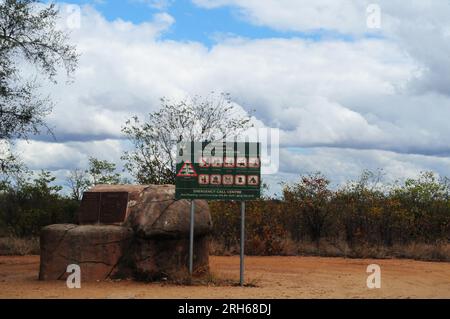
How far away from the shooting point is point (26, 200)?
26719 mm

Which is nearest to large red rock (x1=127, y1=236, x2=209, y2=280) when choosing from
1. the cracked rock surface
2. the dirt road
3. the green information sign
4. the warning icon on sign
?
the cracked rock surface

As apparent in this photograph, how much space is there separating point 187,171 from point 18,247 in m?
Result: 10.2

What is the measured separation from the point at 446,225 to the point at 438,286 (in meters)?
10.3

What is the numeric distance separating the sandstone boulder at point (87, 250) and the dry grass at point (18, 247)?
7.89m

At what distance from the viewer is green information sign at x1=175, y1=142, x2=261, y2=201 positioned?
14.5 meters

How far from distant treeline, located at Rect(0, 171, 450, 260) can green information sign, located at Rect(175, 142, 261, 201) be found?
25.7 ft

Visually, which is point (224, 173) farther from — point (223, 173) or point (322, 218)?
point (322, 218)

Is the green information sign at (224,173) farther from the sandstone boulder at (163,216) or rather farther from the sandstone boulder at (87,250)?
the sandstone boulder at (87,250)

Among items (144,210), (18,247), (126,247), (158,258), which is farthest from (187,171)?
(18,247)

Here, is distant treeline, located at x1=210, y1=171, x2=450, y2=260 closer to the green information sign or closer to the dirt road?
the dirt road
